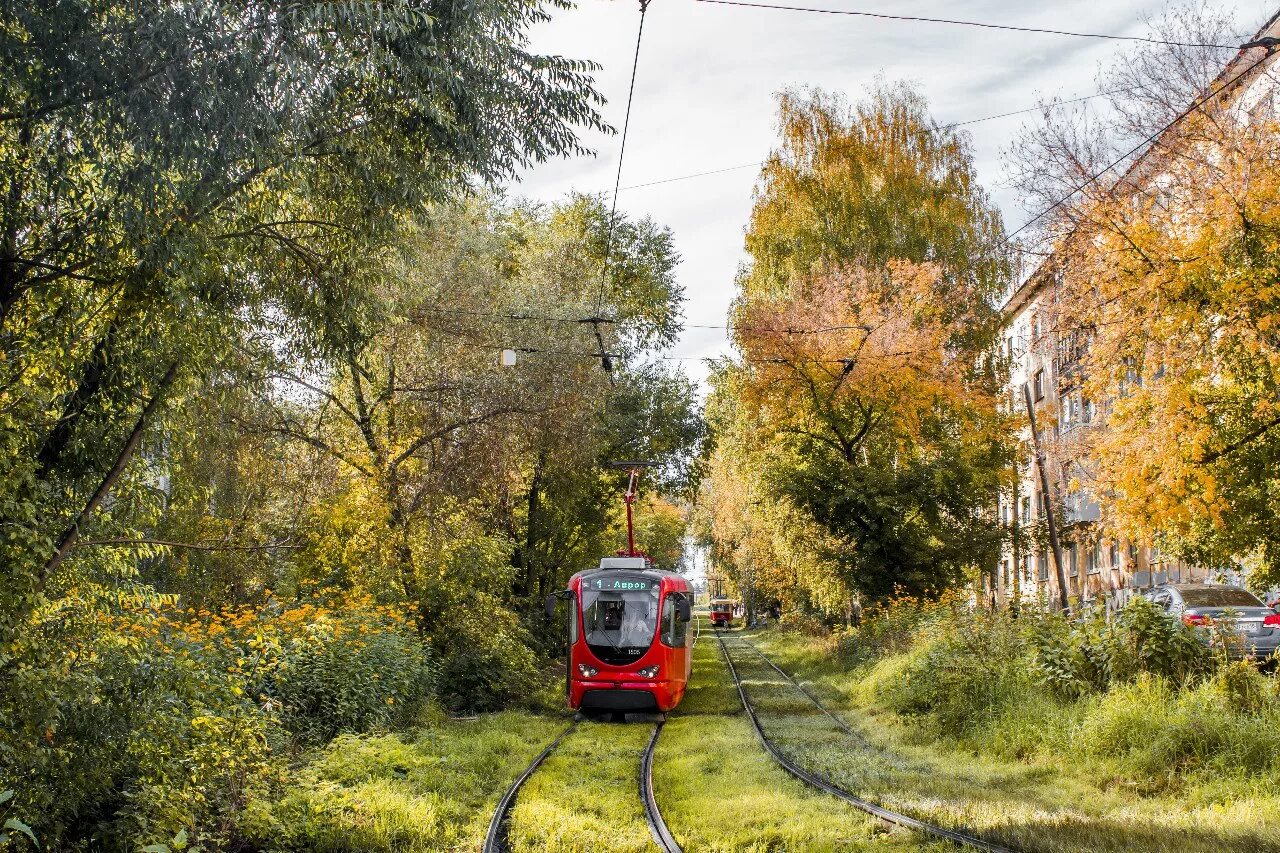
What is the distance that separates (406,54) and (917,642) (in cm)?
1621

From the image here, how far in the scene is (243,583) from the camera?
20172 mm

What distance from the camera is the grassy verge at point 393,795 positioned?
8.98 metres

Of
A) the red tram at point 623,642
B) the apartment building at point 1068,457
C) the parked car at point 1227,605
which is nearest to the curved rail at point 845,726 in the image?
the red tram at point 623,642

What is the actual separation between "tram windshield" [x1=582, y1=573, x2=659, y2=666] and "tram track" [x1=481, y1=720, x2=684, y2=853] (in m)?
4.67

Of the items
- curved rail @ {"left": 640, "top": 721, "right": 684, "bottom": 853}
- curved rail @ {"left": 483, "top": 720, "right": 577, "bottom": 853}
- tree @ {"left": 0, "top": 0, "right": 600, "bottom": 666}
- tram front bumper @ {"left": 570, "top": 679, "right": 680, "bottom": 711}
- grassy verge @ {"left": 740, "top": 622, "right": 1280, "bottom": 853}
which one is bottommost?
curved rail @ {"left": 640, "top": 721, "right": 684, "bottom": 853}

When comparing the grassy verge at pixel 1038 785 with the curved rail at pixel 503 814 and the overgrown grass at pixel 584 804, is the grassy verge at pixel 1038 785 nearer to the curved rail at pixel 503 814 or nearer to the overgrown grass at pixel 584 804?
the overgrown grass at pixel 584 804

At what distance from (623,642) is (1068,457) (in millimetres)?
15786

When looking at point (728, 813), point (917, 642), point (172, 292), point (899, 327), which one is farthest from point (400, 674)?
point (899, 327)

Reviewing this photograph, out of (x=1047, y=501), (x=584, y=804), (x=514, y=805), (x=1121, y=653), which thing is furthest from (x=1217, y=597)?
(x=514, y=805)

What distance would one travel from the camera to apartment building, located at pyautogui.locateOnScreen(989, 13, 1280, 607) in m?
17.2

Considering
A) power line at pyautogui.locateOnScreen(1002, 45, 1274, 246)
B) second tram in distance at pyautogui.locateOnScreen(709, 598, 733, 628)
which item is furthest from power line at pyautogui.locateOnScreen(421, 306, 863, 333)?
second tram in distance at pyautogui.locateOnScreen(709, 598, 733, 628)

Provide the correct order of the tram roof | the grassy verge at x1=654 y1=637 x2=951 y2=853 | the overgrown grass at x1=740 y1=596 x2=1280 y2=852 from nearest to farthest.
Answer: the overgrown grass at x1=740 y1=596 x2=1280 y2=852, the grassy verge at x1=654 y1=637 x2=951 y2=853, the tram roof

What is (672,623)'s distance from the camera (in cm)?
2045

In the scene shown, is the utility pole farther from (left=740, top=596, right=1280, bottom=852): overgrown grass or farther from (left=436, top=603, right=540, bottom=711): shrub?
(left=436, top=603, right=540, bottom=711): shrub
